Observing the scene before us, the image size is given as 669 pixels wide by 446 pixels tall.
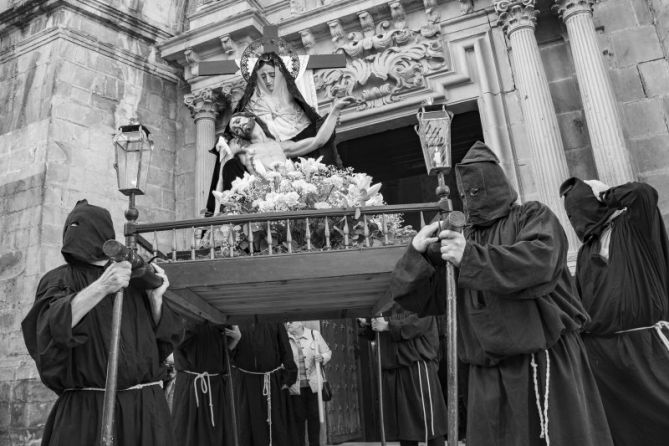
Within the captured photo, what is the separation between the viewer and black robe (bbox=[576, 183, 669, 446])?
3.67 meters

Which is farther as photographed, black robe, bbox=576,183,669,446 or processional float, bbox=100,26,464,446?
black robe, bbox=576,183,669,446

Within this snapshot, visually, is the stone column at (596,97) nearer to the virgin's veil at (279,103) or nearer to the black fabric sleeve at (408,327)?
the black fabric sleeve at (408,327)

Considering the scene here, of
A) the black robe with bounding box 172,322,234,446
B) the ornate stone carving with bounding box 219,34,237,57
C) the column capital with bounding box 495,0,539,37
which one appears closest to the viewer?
the black robe with bounding box 172,322,234,446

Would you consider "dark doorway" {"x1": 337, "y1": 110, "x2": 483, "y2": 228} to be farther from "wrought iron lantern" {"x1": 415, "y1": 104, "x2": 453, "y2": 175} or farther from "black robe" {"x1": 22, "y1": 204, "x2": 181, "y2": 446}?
"black robe" {"x1": 22, "y1": 204, "x2": 181, "y2": 446}

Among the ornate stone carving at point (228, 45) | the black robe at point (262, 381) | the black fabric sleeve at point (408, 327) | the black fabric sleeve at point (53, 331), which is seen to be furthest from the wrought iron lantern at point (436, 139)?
the ornate stone carving at point (228, 45)

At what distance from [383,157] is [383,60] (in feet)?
6.96

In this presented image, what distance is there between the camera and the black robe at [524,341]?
8.65 ft

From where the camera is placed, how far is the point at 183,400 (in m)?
5.20

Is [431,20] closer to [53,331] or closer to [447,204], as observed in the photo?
[447,204]

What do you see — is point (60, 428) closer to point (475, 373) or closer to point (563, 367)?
point (475, 373)

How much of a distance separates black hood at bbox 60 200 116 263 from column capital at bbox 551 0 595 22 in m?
6.40

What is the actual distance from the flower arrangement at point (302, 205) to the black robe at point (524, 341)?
1111 mm

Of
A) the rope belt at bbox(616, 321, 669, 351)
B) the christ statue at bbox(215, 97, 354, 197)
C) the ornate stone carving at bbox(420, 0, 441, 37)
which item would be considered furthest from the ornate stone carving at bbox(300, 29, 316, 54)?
the rope belt at bbox(616, 321, 669, 351)

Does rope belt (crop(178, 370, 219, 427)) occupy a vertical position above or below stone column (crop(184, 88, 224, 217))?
below
